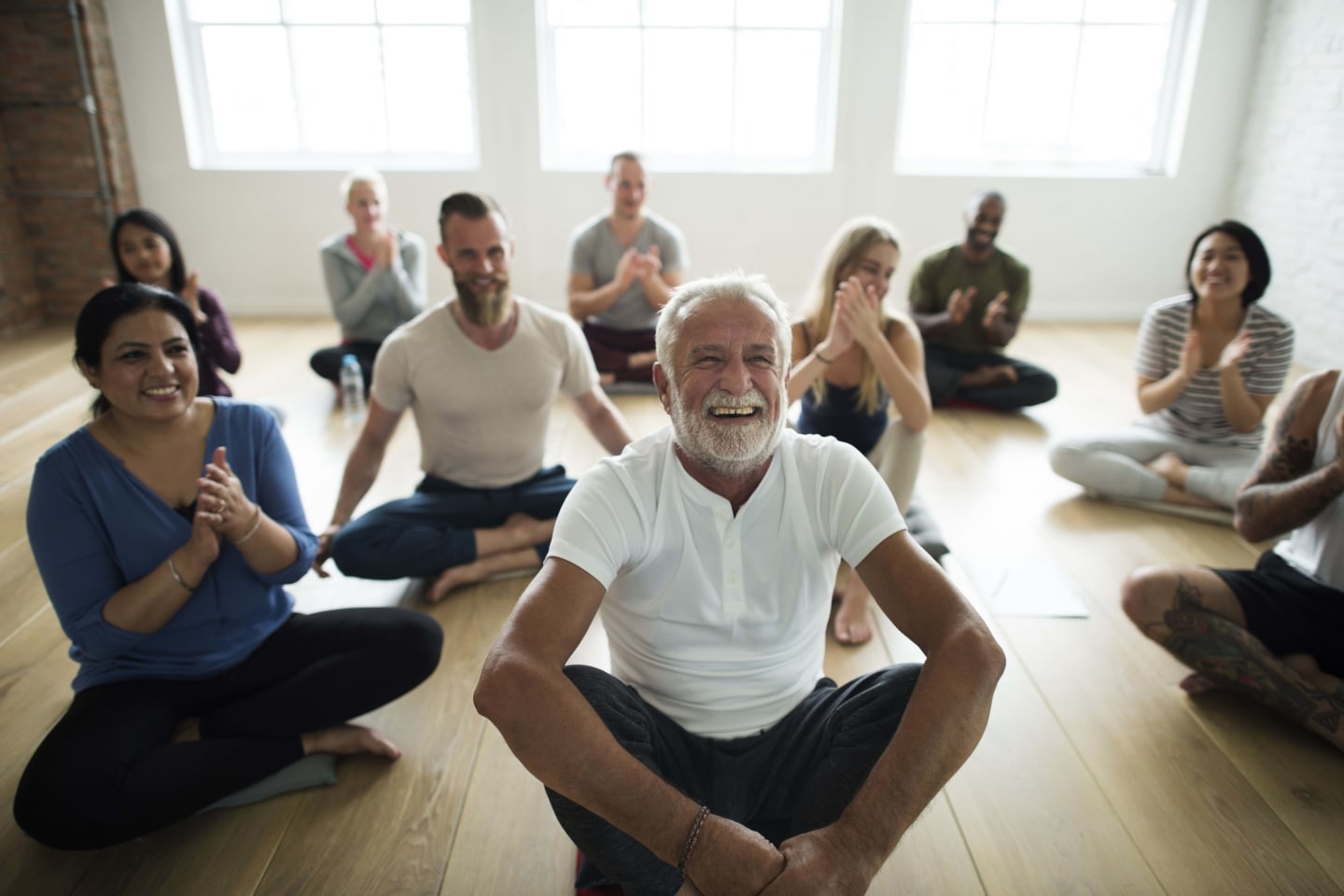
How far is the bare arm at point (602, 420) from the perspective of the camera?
8.70ft

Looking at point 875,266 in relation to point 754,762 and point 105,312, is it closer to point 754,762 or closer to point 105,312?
point 754,762

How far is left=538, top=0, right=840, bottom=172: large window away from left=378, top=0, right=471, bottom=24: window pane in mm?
541

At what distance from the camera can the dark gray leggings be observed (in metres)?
1.41

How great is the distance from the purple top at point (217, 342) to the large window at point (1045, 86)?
4.30 m

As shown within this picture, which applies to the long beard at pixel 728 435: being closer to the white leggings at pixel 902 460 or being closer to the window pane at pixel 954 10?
the white leggings at pixel 902 460

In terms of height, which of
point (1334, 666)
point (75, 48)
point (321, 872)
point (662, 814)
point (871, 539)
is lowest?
point (321, 872)

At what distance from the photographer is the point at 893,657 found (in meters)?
2.40

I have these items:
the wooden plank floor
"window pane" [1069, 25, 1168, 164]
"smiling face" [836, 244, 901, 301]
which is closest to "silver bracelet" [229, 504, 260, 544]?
the wooden plank floor

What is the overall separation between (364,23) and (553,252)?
71.9 inches

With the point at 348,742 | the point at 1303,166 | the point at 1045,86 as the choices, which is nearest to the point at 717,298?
the point at 348,742

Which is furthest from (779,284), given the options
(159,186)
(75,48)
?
(75,48)

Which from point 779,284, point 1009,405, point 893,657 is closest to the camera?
point 893,657

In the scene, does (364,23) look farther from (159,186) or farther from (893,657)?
(893,657)

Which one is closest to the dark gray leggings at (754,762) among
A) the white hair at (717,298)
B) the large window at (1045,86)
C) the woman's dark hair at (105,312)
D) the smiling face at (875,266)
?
the white hair at (717,298)
